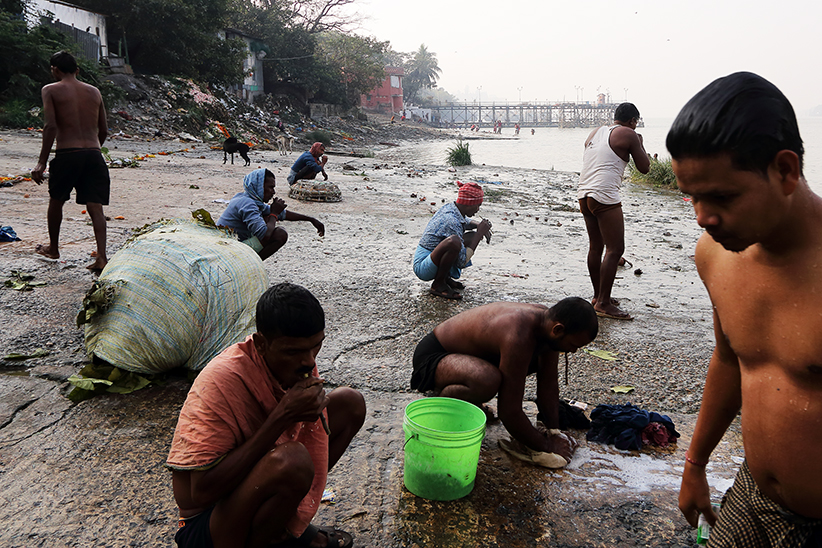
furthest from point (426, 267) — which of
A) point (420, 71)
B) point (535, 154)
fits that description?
point (420, 71)

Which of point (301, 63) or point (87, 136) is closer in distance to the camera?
point (87, 136)

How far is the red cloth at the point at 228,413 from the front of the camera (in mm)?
1752

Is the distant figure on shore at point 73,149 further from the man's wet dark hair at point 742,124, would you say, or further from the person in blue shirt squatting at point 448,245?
the man's wet dark hair at point 742,124

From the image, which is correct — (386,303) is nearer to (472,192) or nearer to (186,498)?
(472,192)

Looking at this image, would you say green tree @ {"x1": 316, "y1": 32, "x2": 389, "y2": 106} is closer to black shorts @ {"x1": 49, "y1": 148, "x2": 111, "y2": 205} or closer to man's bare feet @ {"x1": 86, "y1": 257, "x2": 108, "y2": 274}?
black shorts @ {"x1": 49, "y1": 148, "x2": 111, "y2": 205}

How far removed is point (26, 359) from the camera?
3529 mm

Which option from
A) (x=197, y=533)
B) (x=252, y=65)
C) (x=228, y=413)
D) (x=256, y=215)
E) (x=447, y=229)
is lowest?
(x=197, y=533)

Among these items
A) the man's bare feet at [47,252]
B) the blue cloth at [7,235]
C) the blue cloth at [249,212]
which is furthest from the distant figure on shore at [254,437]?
the blue cloth at [7,235]

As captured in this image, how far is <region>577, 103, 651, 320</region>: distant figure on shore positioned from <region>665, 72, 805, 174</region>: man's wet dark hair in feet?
12.1

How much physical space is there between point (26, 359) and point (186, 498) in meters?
2.36

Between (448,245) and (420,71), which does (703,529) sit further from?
(420,71)

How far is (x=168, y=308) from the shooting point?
3285 millimetres

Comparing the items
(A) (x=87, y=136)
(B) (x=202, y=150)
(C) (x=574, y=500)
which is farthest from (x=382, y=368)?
(B) (x=202, y=150)

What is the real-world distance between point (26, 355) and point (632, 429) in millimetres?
3531
